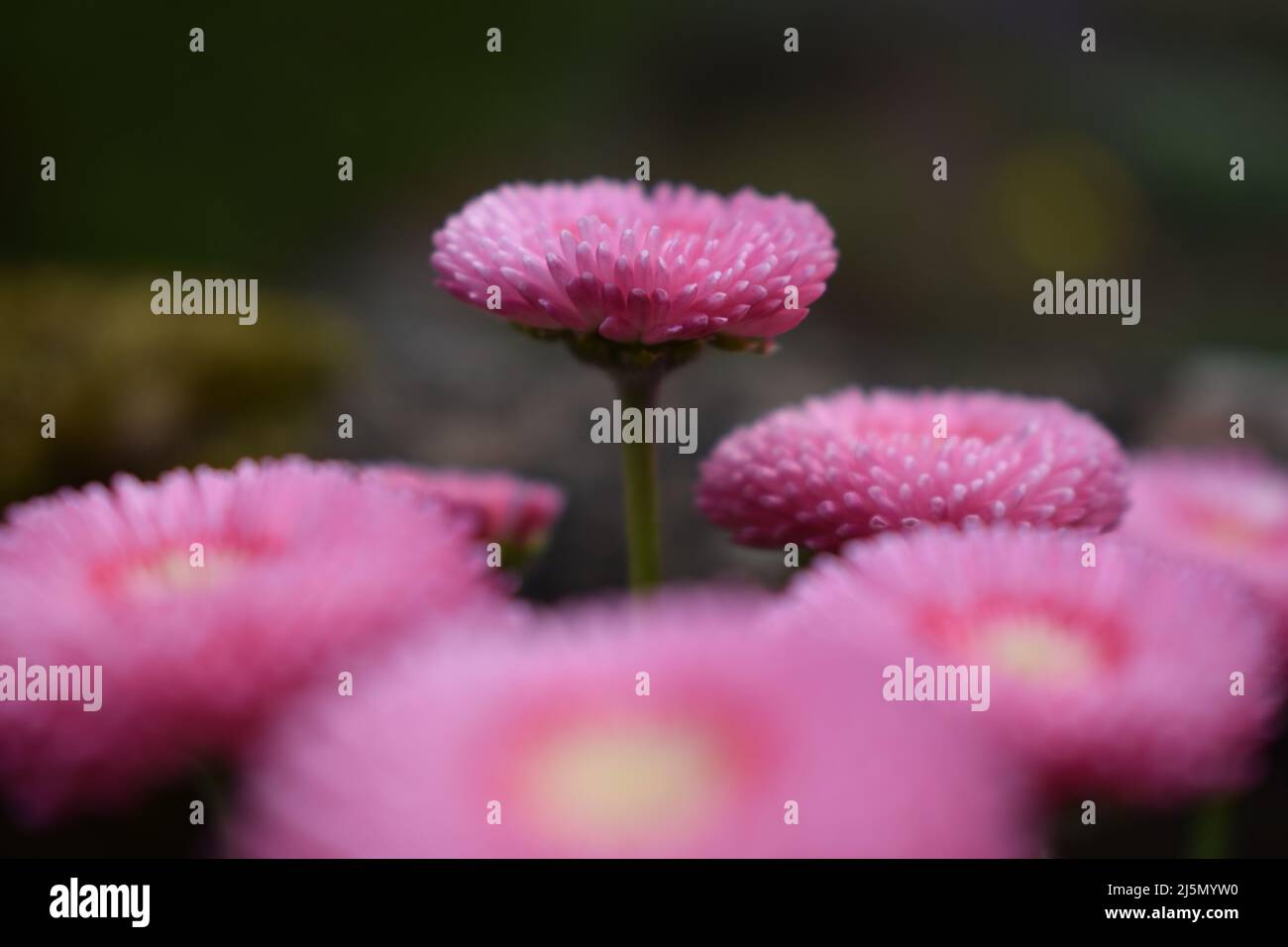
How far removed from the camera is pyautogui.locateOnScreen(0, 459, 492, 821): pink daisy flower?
0.50ft

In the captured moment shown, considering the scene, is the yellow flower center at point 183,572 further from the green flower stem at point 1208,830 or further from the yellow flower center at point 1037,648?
the green flower stem at point 1208,830

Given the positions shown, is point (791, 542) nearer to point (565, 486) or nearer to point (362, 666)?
point (362, 666)

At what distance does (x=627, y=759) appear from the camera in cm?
14

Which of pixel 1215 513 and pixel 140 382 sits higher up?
pixel 140 382

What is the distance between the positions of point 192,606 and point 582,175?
1.94 m

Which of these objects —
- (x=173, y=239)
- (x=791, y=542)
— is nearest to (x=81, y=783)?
(x=791, y=542)

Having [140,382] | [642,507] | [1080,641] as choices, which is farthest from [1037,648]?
[140,382]

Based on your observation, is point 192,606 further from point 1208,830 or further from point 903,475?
point 1208,830

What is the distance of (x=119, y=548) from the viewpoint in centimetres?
19

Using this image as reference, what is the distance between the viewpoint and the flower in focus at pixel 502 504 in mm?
284

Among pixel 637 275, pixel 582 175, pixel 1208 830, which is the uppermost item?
pixel 582 175

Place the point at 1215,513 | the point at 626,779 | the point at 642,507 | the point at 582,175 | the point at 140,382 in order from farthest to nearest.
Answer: the point at 582,175, the point at 140,382, the point at 1215,513, the point at 642,507, the point at 626,779

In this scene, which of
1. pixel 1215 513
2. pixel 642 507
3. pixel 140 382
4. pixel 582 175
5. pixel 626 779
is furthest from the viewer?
pixel 582 175

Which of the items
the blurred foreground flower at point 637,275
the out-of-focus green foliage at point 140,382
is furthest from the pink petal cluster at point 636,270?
the out-of-focus green foliage at point 140,382
